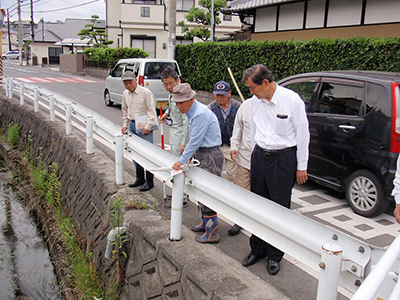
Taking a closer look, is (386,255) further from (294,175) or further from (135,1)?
(135,1)

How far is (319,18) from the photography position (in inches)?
569

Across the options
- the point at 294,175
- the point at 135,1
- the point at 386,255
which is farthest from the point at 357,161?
the point at 135,1

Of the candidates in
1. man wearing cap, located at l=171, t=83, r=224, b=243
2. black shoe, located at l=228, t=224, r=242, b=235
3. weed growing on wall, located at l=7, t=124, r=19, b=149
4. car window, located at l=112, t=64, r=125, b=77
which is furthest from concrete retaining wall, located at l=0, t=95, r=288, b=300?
car window, located at l=112, t=64, r=125, b=77

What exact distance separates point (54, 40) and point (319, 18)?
5367 centimetres

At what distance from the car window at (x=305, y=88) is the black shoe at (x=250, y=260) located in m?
3.29

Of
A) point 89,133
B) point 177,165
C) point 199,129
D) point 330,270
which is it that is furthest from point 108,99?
point 330,270

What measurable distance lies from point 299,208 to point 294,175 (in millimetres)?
2142

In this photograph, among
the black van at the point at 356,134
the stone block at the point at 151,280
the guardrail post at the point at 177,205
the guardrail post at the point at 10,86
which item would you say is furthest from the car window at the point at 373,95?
the guardrail post at the point at 10,86

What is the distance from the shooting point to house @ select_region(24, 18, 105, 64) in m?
54.8

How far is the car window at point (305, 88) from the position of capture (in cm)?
621

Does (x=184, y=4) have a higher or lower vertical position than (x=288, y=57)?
higher

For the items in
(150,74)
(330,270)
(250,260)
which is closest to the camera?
(330,270)

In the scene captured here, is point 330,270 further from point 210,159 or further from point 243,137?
point 243,137

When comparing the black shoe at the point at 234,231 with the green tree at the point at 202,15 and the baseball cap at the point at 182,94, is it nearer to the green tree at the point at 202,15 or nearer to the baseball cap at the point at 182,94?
the baseball cap at the point at 182,94
